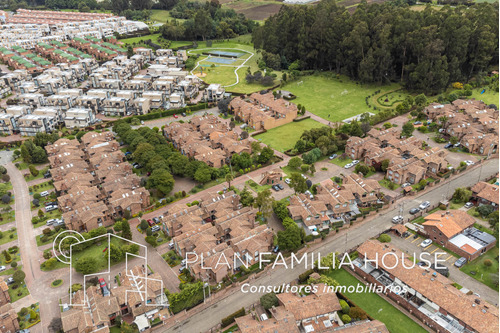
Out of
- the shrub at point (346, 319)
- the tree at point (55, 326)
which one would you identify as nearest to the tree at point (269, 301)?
the shrub at point (346, 319)

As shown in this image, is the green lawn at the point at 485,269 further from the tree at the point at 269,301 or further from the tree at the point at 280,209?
the tree at the point at 269,301

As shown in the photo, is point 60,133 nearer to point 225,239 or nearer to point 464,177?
point 225,239

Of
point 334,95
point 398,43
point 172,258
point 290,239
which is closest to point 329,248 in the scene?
point 290,239

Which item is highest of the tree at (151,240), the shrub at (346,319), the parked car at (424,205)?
the tree at (151,240)

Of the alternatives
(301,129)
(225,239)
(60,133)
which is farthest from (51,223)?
(301,129)

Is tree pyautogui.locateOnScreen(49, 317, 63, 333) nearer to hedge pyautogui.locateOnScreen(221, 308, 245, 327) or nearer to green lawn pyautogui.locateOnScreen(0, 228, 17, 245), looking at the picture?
hedge pyautogui.locateOnScreen(221, 308, 245, 327)

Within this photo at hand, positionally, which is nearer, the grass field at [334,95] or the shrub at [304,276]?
the shrub at [304,276]
